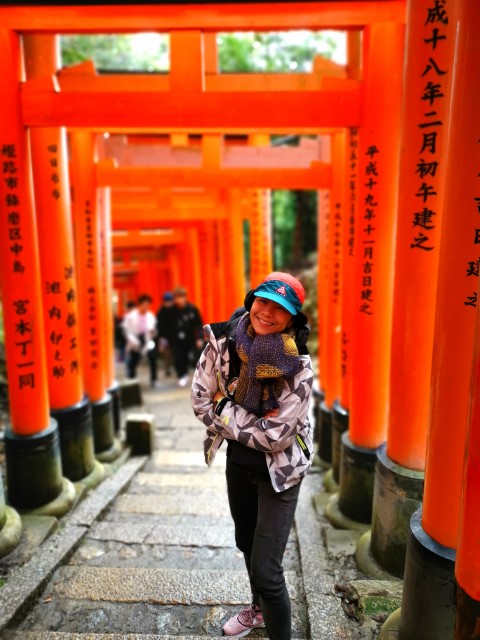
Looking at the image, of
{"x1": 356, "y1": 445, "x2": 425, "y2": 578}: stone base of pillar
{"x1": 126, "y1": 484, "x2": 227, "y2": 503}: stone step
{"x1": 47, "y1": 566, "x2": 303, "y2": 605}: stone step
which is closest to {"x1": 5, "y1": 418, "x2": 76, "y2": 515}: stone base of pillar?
{"x1": 47, "y1": 566, "x2": 303, "y2": 605}: stone step

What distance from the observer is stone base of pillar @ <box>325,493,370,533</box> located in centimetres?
364

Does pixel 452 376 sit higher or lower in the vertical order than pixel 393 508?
higher

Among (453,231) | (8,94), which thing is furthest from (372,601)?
(8,94)

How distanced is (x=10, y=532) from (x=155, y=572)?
1093 mm

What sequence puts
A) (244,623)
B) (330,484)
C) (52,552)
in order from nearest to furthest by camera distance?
(244,623) < (52,552) < (330,484)

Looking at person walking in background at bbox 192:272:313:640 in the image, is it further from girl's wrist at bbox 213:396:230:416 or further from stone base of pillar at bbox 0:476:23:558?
stone base of pillar at bbox 0:476:23:558

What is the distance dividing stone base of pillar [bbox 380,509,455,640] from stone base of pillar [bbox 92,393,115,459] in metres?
4.11

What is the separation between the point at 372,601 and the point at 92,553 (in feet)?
6.50

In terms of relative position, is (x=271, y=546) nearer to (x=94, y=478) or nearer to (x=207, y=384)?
(x=207, y=384)

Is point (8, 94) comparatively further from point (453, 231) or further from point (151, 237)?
point (151, 237)

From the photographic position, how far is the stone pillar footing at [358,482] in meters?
3.62

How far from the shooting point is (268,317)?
2.03 metres

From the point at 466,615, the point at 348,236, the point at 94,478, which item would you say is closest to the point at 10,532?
the point at 94,478

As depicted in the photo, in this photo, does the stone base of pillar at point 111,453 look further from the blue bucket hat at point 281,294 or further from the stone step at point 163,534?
the blue bucket hat at point 281,294
